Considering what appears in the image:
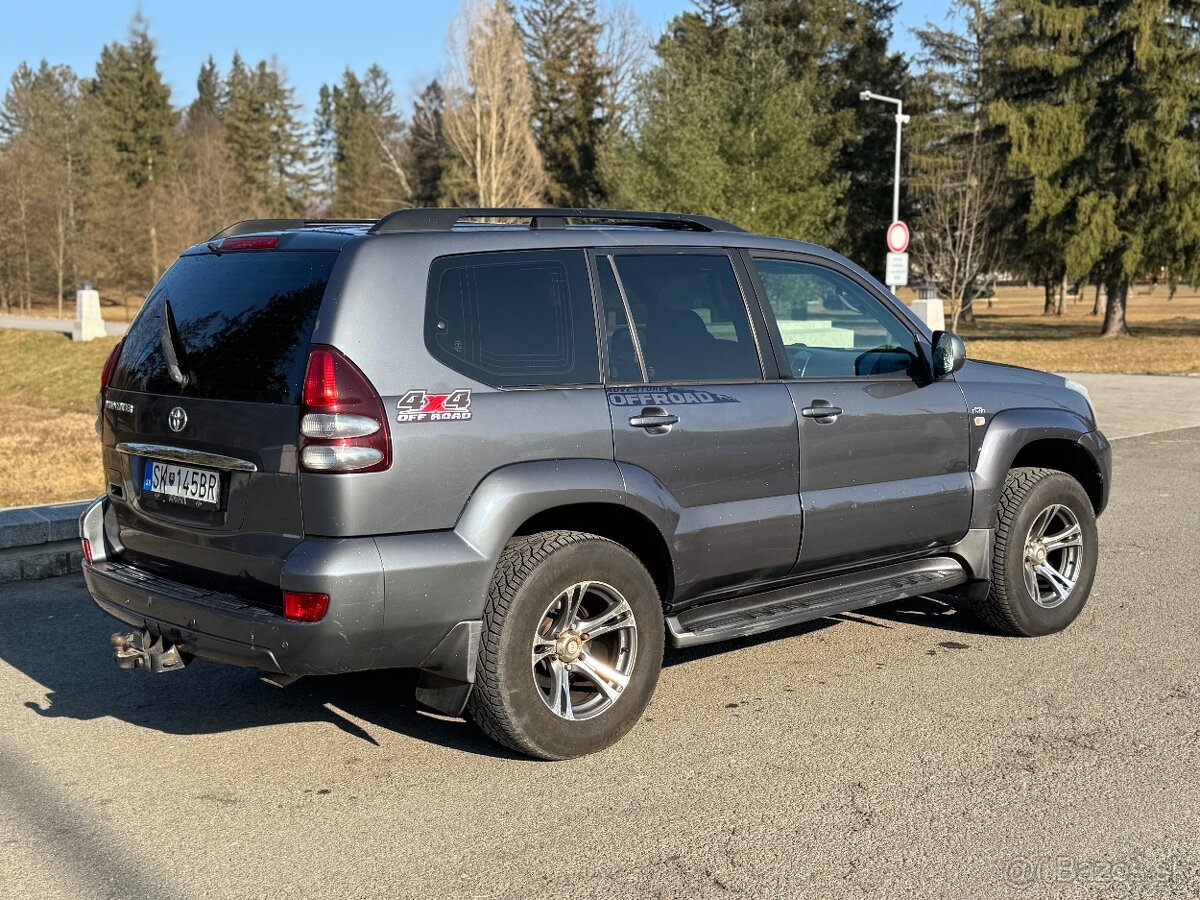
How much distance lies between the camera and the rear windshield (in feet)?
13.4

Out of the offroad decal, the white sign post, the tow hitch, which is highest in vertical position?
the white sign post

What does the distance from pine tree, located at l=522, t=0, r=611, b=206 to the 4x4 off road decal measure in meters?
58.6

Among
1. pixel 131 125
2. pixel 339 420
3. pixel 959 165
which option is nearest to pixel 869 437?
pixel 339 420

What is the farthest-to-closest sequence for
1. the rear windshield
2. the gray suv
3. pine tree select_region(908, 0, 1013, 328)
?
pine tree select_region(908, 0, 1013, 328), the rear windshield, the gray suv

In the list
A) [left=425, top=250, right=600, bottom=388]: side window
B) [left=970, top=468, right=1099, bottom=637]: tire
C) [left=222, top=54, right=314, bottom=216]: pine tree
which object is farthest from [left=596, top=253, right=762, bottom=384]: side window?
[left=222, top=54, right=314, bottom=216]: pine tree

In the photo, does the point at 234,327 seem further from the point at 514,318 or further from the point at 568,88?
the point at 568,88

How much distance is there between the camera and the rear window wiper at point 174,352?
4.36 m

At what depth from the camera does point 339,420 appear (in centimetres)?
391

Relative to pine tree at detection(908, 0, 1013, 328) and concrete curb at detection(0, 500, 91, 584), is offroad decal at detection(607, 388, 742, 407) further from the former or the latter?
pine tree at detection(908, 0, 1013, 328)

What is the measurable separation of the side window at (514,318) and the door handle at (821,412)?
0.99 metres

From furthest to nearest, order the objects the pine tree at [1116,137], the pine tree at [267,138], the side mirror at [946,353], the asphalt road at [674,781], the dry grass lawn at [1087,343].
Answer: the pine tree at [267,138], the pine tree at [1116,137], the dry grass lawn at [1087,343], the side mirror at [946,353], the asphalt road at [674,781]

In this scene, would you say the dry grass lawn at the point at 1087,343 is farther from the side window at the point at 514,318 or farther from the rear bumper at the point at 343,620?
the rear bumper at the point at 343,620

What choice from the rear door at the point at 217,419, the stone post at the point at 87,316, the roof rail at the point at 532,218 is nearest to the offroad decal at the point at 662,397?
the roof rail at the point at 532,218

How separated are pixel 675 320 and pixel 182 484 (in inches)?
76.7
